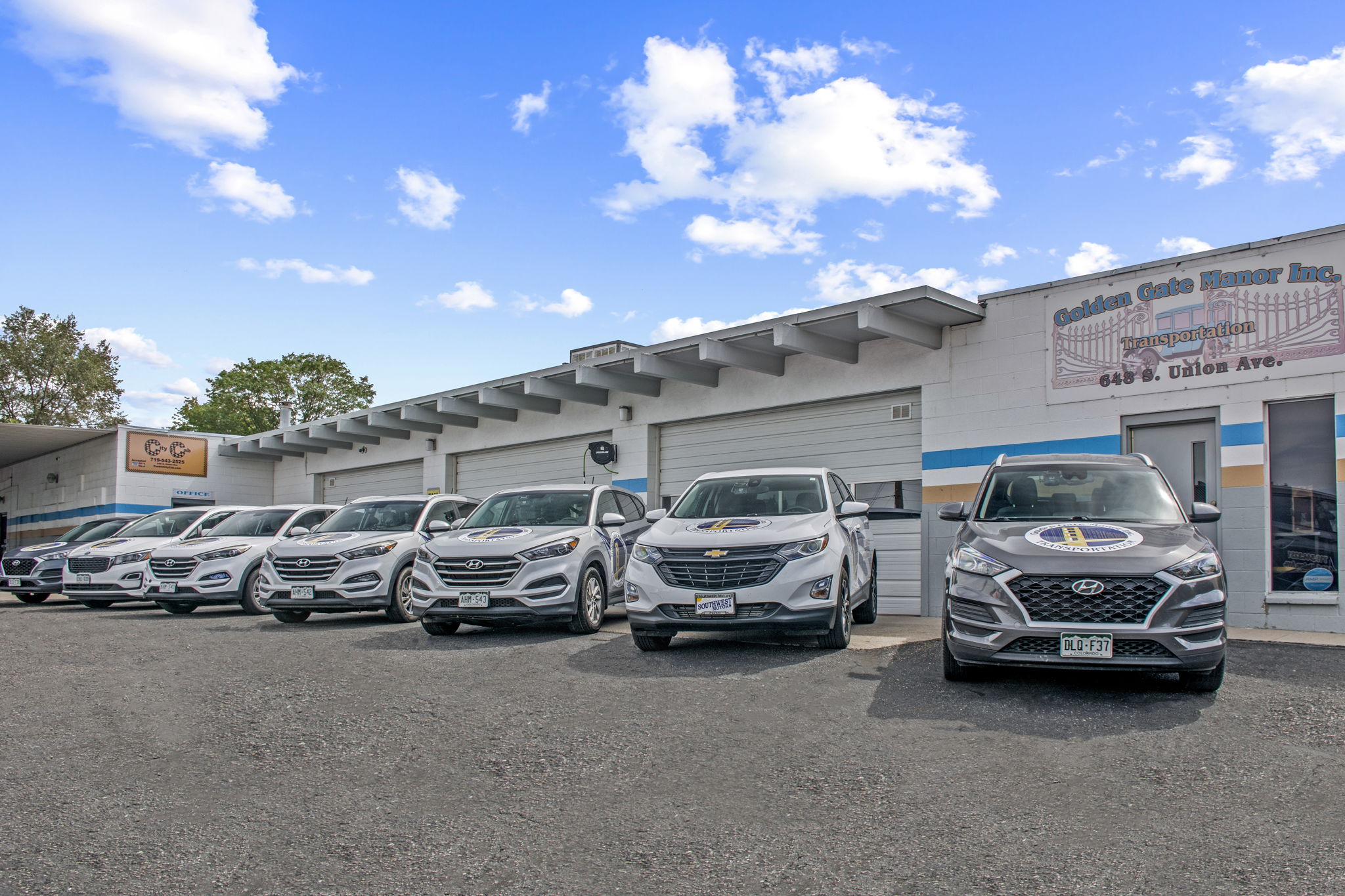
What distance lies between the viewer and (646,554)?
8297 mm

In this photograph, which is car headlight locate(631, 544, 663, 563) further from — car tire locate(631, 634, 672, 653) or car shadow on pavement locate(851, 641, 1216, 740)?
car shadow on pavement locate(851, 641, 1216, 740)

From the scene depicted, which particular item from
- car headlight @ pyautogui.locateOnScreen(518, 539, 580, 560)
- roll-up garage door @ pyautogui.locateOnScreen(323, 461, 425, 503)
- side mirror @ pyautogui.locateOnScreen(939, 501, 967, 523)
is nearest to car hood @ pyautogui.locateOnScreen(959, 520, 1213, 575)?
side mirror @ pyautogui.locateOnScreen(939, 501, 967, 523)

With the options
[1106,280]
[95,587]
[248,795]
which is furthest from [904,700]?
[95,587]

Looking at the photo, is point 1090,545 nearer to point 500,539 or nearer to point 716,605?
point 716,605

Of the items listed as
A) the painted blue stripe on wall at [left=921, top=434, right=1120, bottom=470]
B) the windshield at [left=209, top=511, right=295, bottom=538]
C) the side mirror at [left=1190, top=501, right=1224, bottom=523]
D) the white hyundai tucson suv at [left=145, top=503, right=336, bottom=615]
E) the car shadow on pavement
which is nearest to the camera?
the car shadow on pavement

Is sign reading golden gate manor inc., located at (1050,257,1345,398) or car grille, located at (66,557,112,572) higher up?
sign reading golden gate manor inc., located at (1050,257,1345,398)

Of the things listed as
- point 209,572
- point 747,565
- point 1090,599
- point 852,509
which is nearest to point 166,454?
point 209,572

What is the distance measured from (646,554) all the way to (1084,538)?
3492mm

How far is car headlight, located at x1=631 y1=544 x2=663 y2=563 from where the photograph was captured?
821cm

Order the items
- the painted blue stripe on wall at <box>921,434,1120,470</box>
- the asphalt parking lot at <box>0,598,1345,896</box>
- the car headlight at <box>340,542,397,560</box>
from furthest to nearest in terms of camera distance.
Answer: the car headlight at <box>340,542,397,560</box> → the painted blue stripe on wall at <box>921,434,1120,470</box> → the asphalt parking lot at <box>0,598,1345,896</box>

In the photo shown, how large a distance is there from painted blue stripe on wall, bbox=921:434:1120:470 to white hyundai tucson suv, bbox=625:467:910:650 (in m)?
3.05

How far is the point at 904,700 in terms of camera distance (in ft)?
20.0

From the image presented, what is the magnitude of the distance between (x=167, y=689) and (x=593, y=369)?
394 inches

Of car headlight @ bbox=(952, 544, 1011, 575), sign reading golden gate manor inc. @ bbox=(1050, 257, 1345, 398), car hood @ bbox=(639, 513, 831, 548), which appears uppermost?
sign reading golden gate manor inc. @ bbox=(1050, 257, 1345, 398)
